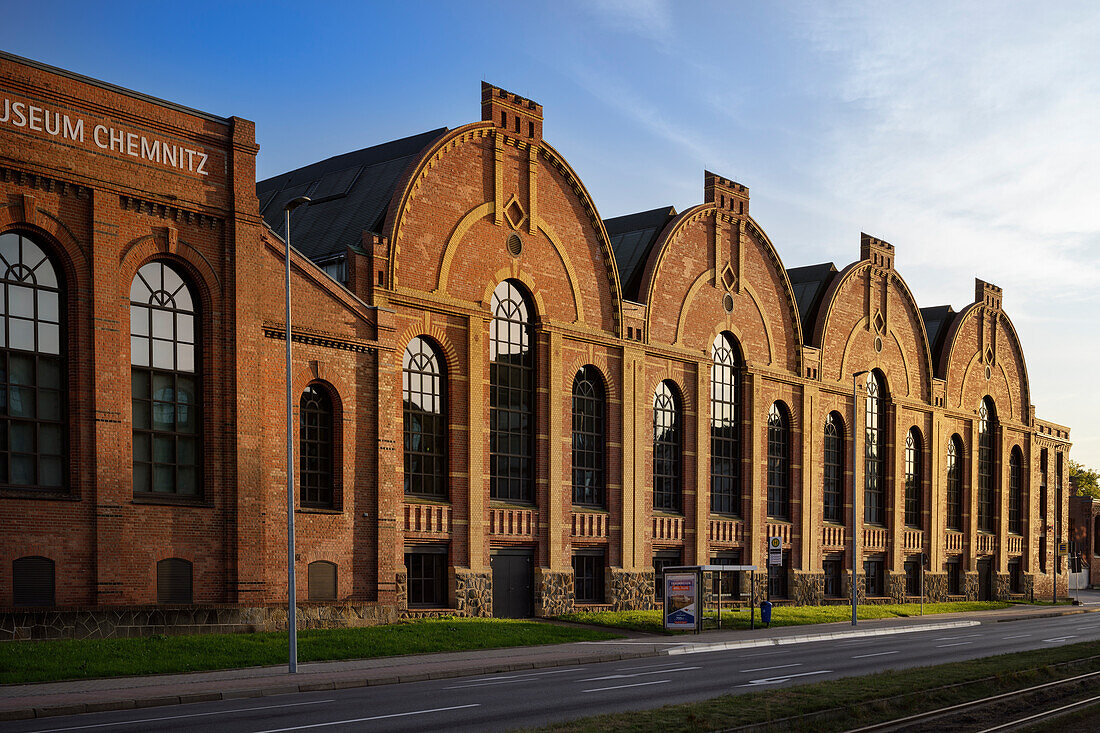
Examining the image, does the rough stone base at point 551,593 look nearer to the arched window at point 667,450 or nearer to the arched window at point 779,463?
the arched window at point 667,450

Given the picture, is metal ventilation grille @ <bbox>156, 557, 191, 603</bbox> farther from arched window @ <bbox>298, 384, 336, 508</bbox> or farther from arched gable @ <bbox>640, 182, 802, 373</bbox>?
arched gable @ <bbox>640, 182, 802, 373</bbox>

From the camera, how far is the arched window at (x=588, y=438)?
141ft

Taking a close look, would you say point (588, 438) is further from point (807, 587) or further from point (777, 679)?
point (777, 679)

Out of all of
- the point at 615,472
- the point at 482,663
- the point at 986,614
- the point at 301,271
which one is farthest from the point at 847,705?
the point at 986,614

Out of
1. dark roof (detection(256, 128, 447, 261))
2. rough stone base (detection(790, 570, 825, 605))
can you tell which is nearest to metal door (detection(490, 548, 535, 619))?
dark roof (detection(256, 128, 447, 261))

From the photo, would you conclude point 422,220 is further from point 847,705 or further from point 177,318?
point 847,705

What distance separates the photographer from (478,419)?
38.3m

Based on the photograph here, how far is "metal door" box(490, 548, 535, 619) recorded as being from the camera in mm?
39344

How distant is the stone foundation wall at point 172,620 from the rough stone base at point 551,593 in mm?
8014

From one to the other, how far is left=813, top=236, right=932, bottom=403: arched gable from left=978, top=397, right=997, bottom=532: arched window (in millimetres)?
8968

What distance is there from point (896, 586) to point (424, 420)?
33517 mm

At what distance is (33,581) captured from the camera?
2656cm

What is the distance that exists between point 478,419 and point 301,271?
27.5 feet

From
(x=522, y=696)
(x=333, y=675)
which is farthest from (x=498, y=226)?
(x=522, y=696)
